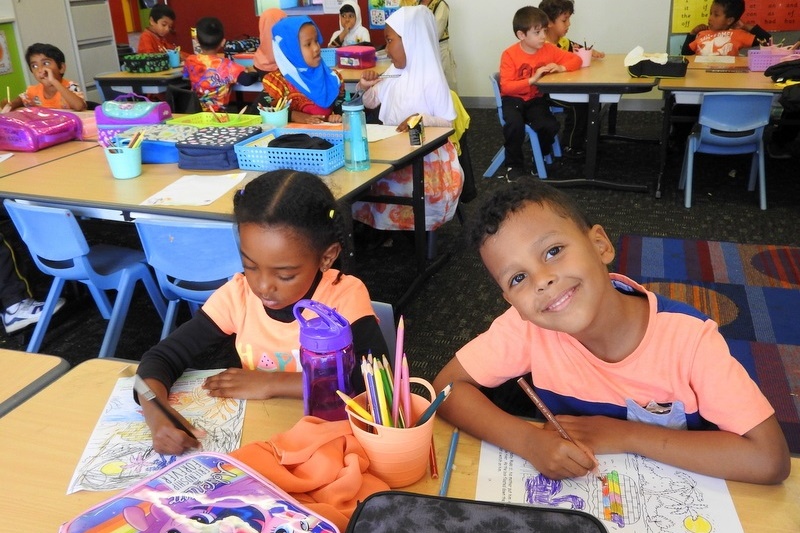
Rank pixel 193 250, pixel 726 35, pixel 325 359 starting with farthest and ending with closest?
pixel 726 35, pixel 193 250, pixel 325 359

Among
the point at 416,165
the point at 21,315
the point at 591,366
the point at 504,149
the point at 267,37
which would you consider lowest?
the point at 21,315

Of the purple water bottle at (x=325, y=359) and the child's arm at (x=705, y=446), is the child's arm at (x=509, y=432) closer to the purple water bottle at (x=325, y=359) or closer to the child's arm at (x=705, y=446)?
the child's arm at (x=705, y=446)

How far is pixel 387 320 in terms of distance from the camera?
1.54 metres

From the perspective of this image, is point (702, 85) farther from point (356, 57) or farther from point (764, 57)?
point (356, 57)

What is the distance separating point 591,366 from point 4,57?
6350mm

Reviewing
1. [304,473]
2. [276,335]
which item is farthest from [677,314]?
[276,335]

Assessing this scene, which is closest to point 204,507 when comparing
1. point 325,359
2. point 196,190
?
point 325,359

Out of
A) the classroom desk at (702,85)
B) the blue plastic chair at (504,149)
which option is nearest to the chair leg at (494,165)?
the blue plastic chair at (504,149)

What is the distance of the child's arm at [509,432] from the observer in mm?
957

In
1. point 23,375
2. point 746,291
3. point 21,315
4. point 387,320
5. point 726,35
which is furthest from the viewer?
point 726,35

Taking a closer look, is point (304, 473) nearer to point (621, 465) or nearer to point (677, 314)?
point (621, 465)

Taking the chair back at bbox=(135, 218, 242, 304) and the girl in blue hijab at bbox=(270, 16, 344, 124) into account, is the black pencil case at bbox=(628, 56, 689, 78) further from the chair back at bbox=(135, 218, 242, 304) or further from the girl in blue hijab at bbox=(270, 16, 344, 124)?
the chair back at bbox=(135, 218, 242, 304)

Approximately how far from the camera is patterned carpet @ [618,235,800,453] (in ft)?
7.89

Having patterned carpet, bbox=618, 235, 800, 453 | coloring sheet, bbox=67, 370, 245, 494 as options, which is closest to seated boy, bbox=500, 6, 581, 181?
patterned carpet, bbox=618, 235, 800, 453
